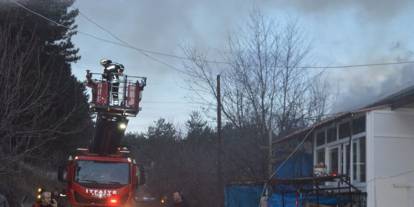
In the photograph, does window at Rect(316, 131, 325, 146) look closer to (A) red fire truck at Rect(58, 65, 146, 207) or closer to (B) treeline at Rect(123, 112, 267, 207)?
(B) treeline at Rect(123, 112, 267, 207)

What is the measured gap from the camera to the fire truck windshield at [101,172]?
19.8 m

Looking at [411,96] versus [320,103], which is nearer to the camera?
[411,96]

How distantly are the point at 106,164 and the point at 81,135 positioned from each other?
602 inches

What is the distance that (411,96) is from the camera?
15.8 metres

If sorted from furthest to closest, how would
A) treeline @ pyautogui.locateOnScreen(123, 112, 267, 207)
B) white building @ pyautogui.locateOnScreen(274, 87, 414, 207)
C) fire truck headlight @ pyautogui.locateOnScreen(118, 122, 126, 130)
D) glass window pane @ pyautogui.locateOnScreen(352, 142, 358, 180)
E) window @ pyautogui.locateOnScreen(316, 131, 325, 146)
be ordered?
treeline @ pyautogui.locateOnScreen(123, 112, 267, 207) < window @ pyautogui.locateOnScreen(316, 131, 325, 146) < fire truck headlight @ pyautogui.locateOnScreen(118, 122, 126, 130) < glass window pane @ pyautogui.locateOnScreen(352, 142, 358, 180) < white building @ pyautogui.locateOnScreen(274, 87, 414, 207)

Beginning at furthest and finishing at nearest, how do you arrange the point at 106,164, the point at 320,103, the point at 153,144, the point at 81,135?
the point at 153,144 → the point at 81,135 → the point at 320,103 → the point at 106,164

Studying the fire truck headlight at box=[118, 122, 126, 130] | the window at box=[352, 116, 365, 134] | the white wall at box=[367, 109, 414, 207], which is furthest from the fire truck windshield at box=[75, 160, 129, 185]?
the white wall at box=[367, 109, 414, 207]

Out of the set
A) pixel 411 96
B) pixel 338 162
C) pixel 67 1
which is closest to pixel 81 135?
pixel 67 1

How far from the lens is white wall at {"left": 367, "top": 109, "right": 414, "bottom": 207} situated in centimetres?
1688

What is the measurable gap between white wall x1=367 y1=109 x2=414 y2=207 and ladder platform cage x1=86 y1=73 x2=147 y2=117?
6982 mm

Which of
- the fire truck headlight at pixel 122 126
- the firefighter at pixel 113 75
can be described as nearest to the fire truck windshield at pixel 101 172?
the fire truck headlight at pixel 122 126

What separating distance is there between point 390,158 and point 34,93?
1190cm

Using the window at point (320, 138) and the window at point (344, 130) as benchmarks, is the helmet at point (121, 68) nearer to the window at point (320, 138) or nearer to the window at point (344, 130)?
the window at point (344, 130)

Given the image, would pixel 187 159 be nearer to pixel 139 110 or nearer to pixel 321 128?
pixel 321 128
